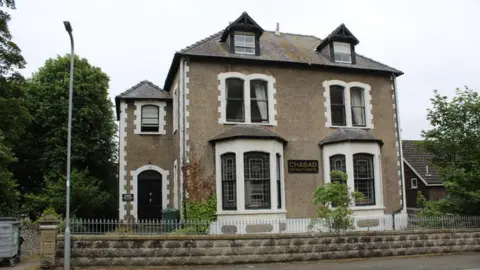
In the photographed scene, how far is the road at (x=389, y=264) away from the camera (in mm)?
12789

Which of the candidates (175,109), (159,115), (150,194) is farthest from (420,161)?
(150,194)

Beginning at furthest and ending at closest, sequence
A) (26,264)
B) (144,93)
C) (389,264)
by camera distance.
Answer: (144,93) < (26,264) < (389,264)

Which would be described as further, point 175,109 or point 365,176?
point 175,109

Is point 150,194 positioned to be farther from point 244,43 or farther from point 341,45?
point 341,45

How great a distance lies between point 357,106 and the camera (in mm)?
20938

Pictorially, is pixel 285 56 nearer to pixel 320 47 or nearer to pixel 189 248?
pixel 320 47

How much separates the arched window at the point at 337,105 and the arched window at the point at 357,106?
580mm

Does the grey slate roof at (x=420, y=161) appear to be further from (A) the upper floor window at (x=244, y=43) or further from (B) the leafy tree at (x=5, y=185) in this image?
(B) the leafy tree at (x=5, y=185)

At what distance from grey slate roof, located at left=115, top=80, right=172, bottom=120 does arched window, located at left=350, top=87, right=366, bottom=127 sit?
30.0 ft

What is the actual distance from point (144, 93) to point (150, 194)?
16.9ft

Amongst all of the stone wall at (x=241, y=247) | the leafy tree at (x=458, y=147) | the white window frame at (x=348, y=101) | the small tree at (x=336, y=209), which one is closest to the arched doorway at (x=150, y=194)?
the stone wall at (x=241, y=247)

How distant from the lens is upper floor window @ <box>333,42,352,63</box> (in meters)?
21.1

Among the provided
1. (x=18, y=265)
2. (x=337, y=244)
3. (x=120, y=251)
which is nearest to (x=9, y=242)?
(x=18, y=265)

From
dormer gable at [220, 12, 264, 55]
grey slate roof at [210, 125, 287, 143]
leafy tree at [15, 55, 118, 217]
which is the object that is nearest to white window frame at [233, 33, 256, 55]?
dormer gable at [220, 12, 264, 55]
